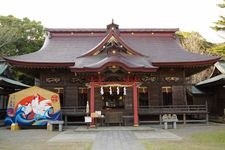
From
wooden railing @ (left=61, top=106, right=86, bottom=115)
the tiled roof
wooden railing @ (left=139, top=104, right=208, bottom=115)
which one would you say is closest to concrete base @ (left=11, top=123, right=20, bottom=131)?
wooden railing @ (left=61, top=106, right=86, bottom=115)

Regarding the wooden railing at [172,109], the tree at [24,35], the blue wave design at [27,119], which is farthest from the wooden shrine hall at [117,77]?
the tree at [24,35]

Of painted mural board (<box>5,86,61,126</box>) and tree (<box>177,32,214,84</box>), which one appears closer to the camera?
→ painted mural board (<box>5,86,61,126</box>)

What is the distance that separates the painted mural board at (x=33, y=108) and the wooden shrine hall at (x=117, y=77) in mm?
1773

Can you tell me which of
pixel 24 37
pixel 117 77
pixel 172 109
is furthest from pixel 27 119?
pixel 24 37

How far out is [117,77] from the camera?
2056 cm

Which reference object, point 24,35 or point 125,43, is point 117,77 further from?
point 24,35

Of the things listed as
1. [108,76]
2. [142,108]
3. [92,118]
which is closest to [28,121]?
[92,118]

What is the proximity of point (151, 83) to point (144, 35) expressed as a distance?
6124 mm

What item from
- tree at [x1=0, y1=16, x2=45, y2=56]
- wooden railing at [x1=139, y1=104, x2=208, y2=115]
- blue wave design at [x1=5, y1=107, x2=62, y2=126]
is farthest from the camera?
tree at [x1=0, y1=16, x2=45, y2=56]

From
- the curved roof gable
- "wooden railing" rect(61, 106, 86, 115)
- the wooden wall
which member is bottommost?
"wooden railing" rect(61, 106, 86, 115)

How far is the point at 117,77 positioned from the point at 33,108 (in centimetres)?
600

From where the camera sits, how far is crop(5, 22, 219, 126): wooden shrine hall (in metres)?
20.2

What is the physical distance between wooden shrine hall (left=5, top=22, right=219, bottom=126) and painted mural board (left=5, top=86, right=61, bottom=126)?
69.8 inches

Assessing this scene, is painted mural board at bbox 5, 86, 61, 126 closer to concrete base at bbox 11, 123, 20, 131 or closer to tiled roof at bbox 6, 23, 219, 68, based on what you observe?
concrete base at bbox 11, 123, 20, 131
